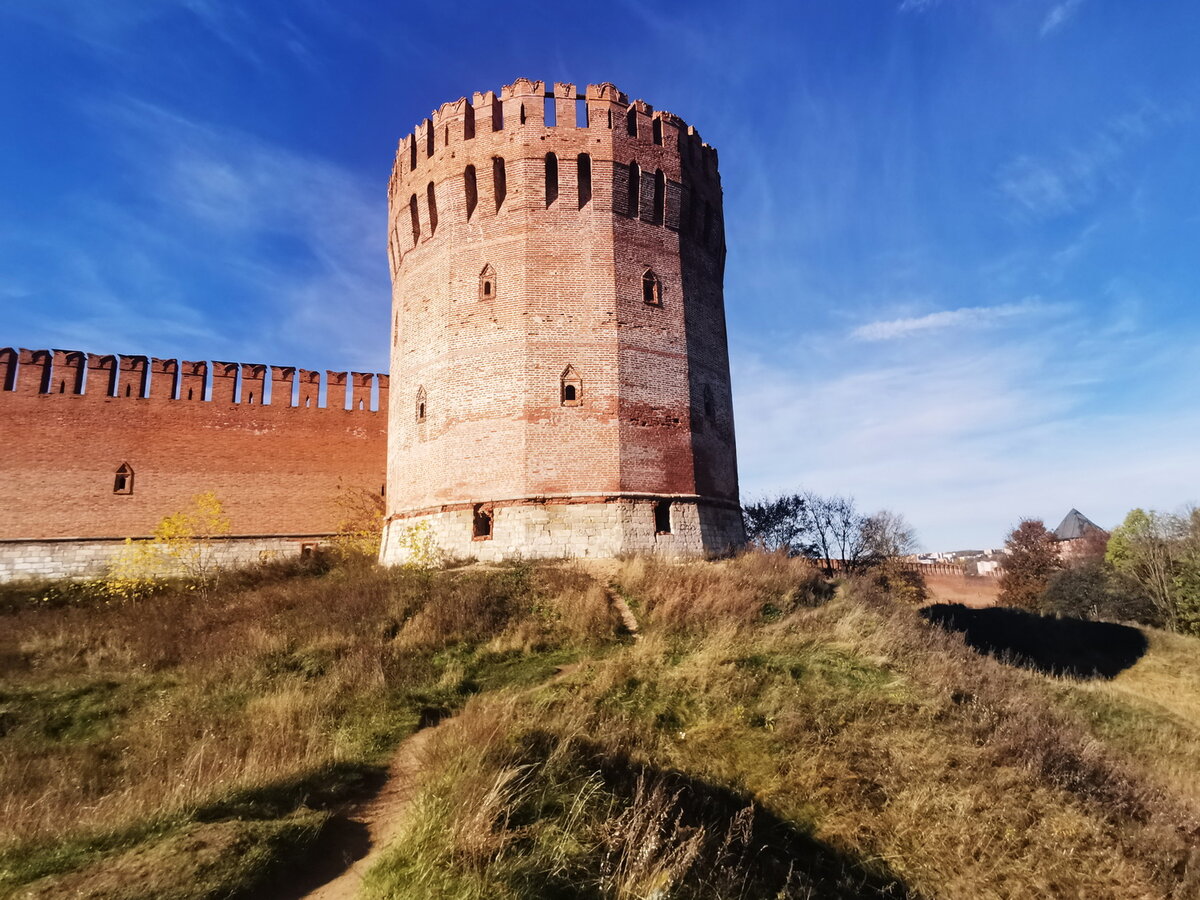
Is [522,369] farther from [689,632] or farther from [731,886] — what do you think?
[731,886]

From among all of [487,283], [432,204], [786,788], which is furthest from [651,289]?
[786,788]

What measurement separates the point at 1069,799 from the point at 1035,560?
36.3 m

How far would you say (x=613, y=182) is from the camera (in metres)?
15.0

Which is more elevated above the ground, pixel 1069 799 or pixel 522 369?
pixel 522 369

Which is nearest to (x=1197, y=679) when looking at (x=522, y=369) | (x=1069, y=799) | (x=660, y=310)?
(x=1069, y=799)

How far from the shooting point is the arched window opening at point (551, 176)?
1502cm

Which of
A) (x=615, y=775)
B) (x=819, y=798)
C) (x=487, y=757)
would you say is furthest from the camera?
(x=819, y=798)

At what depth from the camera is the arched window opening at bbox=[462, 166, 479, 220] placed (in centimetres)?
1545

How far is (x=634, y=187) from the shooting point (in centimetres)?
1535

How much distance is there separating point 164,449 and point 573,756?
61.2 feet

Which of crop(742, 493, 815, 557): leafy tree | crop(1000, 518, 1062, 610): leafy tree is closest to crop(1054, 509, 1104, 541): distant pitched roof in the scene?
crop(1000, 518, 1062, 610): leafy tree

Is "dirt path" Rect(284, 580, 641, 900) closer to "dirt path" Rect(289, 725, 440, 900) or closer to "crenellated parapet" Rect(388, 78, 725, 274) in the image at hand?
"dirt path" Rect(289, 725, 440, 900)

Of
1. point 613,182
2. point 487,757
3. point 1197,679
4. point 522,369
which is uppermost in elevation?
point 613,182

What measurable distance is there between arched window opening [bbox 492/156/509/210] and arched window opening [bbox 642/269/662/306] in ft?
12.0
